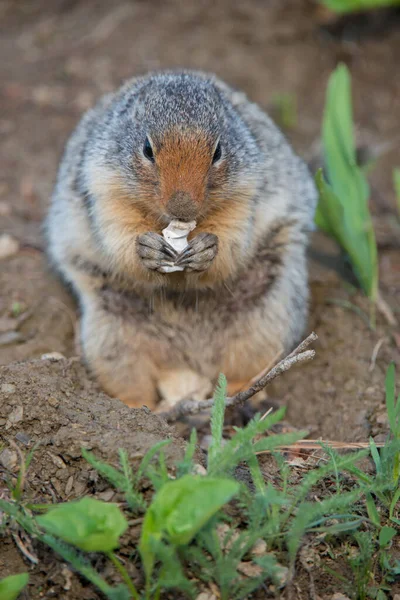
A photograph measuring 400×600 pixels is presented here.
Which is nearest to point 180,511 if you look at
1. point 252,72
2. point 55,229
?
point 55,229

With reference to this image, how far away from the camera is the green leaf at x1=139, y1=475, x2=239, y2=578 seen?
107 inches

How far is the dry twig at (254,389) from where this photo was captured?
3553mm

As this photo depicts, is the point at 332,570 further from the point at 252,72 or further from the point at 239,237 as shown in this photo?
the point at 252,72

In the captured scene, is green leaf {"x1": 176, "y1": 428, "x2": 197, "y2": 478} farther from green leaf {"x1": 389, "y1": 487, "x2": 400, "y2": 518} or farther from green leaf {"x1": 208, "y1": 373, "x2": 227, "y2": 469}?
green leaf {"x1": 389, "y1": 487, "x2": 400, "y2": 518}

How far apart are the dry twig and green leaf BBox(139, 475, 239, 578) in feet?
3.04

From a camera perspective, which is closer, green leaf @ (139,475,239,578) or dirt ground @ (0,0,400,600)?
green leaf @ (139,475,239,578)

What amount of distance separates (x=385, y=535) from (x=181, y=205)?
1.84 metres

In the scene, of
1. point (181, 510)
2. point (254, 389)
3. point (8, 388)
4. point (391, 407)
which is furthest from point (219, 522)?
point (8, 388)

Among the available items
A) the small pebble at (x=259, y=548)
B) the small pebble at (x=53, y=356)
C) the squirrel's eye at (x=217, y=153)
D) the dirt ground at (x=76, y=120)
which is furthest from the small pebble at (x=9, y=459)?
the squirrel's eye at (x=217, y=153)

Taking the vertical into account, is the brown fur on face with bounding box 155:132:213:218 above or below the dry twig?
above

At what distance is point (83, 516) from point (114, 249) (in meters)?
2.06

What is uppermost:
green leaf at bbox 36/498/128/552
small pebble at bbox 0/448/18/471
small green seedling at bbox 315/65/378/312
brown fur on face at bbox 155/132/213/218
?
brown fur on face at bbox 155/132/213/218

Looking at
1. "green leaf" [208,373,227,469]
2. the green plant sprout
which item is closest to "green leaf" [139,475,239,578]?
the green plant sprout

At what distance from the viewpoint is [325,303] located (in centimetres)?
566
